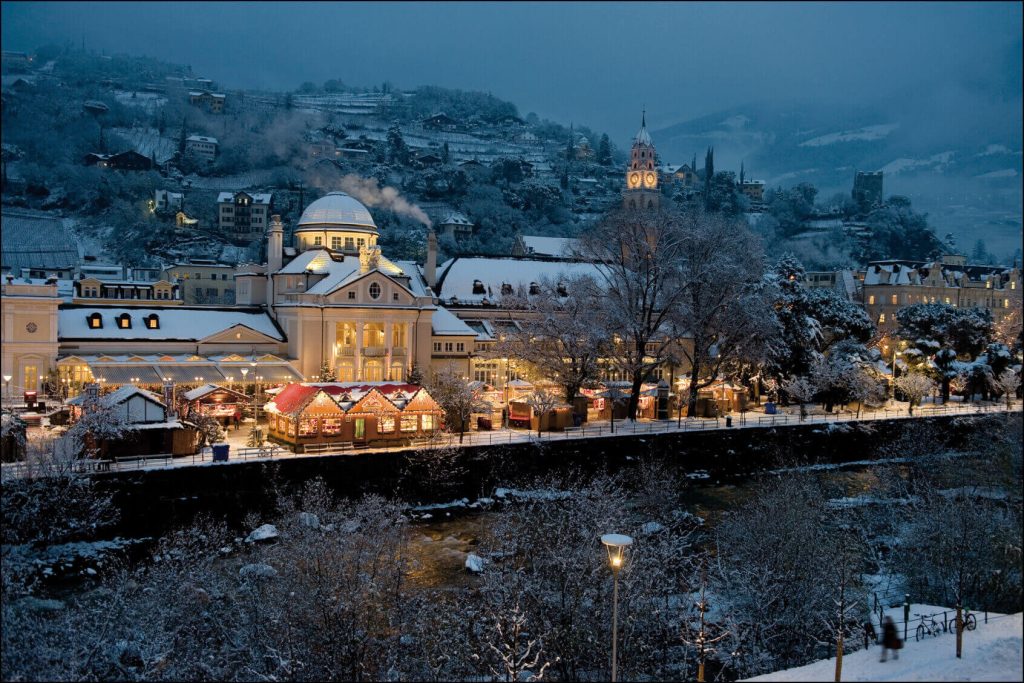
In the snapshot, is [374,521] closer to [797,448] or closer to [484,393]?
[484,393]

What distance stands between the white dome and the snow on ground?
47.2m

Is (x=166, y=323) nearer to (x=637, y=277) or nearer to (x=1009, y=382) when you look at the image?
(x=637, y=277)

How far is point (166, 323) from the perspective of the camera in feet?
151

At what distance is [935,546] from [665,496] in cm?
961

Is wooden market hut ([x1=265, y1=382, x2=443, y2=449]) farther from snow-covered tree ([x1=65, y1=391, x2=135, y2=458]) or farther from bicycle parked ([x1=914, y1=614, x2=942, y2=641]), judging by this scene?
bicycle parked ([x1=914, y1=614, x2=942, y2=641])

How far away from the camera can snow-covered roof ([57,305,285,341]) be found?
43.4 m

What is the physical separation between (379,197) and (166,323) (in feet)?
318

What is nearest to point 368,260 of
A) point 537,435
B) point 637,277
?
point 637,277

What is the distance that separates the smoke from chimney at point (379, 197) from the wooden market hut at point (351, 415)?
95.3 m

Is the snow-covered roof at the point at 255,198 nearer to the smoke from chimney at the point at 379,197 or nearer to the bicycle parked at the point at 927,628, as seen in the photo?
the smoke from chimney at the point at 379,197

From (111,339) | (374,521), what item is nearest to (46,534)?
(374,521)

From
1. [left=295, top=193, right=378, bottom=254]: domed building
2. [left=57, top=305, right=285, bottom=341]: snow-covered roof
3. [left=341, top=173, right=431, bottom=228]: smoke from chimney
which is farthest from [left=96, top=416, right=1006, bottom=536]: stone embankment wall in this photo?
[left=341, top=173, right=431, bottom=228]: smoke from chimney

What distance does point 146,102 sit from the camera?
604ft

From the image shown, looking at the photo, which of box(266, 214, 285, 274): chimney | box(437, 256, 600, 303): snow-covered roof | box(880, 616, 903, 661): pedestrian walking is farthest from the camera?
box(437, 256, 600, 303): snow-covered roof
